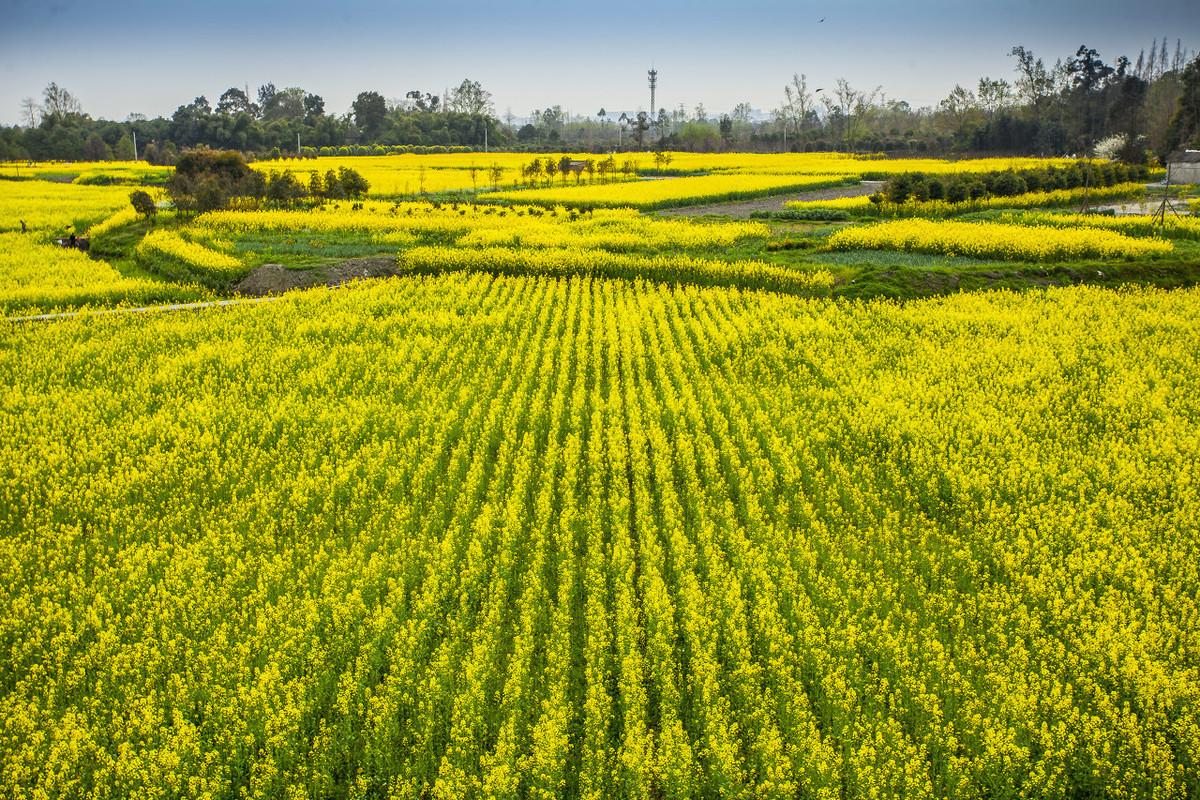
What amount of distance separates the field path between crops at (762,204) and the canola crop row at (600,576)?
27.1m

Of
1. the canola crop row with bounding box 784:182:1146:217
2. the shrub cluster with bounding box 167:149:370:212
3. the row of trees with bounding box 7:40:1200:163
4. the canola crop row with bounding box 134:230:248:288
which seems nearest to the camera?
the canola crop row with bounding box 134:230:248:288

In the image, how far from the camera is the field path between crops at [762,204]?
4159cm

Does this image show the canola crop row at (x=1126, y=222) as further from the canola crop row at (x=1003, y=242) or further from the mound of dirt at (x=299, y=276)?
the mound of dirt at (x=299, y=276)

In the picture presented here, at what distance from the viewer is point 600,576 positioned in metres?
8.05

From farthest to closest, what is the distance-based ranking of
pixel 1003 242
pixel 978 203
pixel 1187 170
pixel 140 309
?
pixel 1187 170
pixel 978 203
pixel 1003 242
pixel 140 309

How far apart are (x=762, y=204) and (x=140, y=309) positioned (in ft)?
112


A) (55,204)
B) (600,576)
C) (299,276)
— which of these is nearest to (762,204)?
(299,276)

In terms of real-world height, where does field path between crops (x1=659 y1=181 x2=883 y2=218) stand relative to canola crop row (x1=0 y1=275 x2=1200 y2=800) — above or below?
above

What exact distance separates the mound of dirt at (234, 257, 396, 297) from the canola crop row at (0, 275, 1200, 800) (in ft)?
29.1

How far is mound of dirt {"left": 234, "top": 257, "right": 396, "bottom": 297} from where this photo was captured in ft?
80.2

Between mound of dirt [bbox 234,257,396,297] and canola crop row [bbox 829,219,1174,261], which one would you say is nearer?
mound of dirt [bbox 234,257,396,297]

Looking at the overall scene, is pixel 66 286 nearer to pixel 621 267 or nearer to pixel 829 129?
pixel 621 267

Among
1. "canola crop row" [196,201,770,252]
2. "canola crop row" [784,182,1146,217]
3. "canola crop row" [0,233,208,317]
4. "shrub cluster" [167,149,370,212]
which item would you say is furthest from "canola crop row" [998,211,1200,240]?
"shrub cluster" [167,149,370,212]

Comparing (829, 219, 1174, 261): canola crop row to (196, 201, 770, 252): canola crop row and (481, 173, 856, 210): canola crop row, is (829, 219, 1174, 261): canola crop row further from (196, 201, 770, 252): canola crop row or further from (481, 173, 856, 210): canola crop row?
(481, 173, 856, 210): canola crop row
